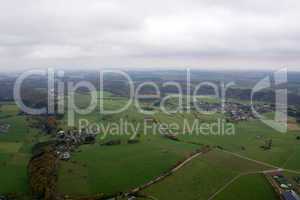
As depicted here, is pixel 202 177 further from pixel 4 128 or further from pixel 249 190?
pixel 4 128

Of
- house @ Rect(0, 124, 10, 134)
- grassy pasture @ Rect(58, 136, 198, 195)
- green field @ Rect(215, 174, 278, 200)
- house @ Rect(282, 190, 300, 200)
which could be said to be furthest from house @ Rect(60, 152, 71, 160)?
house @ Rect(282, 190, 300, 200)

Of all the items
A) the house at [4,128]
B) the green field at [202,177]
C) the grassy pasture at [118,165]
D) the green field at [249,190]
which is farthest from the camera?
the house at [4,128]

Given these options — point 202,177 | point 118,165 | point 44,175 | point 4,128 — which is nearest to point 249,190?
point 202,177

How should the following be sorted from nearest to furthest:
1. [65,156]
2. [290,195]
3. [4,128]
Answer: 1. [290,195]
2. [65,156]
3. [4,128]

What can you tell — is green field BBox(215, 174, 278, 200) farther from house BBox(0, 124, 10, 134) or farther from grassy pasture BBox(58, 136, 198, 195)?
house BBox(0, 124, 10, 134)

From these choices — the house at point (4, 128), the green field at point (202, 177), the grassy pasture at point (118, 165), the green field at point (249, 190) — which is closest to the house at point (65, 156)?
the grassy pasture at point (118, 165)

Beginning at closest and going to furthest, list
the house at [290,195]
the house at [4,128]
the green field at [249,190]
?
the house at [290,195]
the green field at [249,190]
the house at [4,128]

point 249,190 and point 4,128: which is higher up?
point 4,128

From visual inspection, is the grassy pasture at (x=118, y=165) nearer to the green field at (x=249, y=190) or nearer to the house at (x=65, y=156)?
the house at (x=65, y=156)

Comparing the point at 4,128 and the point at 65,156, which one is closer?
the point at 65,156

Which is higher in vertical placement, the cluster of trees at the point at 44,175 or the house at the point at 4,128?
the house at the point at 4,128

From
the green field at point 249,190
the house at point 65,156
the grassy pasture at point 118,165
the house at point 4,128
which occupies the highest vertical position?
the house at point 4,128
